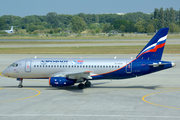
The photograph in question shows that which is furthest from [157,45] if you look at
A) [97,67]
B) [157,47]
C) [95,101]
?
[95,101]

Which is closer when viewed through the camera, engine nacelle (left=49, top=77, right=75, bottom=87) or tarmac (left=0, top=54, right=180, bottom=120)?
tarmac (left=0, top=54, right=180, bottom=120)

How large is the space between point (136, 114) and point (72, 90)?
12414 mm

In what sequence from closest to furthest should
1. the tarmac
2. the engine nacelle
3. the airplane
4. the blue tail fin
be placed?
1. the tarmac
2. the engine nacelle
3. the airplane
4. the blue tail fin

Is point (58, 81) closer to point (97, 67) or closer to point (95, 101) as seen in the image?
point (97, 67)

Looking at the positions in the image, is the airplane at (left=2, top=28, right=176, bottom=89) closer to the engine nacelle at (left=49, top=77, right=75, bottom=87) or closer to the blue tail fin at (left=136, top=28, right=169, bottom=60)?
the blue tail fin at (left=136, top=28, right=169, bottom=60)

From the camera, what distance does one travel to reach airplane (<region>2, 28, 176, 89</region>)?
110 ft

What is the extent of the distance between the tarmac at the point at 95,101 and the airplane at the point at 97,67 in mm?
1823

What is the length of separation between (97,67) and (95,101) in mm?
7470

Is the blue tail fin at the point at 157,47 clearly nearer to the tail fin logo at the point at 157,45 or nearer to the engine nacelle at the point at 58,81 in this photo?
the tail fin logo at the point at 157,45

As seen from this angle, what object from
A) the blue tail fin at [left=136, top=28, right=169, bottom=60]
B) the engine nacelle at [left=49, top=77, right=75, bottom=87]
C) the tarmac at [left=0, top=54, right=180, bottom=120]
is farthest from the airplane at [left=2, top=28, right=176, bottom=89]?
the tarmac at [left=0, top=54, right=180, bottom=120]

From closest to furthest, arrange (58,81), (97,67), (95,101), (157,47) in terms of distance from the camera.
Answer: (95,101)
(58,81)
(97,67)
(157,47)

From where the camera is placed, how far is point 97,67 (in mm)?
34156

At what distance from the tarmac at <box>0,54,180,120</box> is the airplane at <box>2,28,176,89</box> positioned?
5.98 feet

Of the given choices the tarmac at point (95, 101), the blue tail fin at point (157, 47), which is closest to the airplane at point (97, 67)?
the blue tail fin at point (157, 47)
